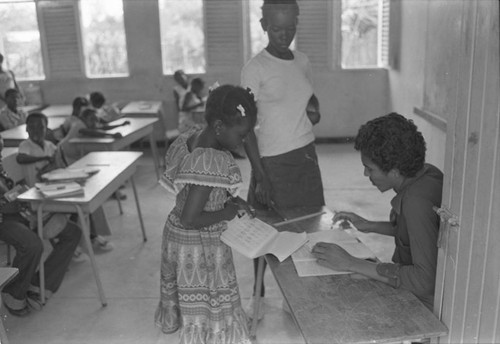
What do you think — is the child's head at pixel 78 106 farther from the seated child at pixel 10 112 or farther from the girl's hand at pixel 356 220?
the girl's hand at pixel 356 220

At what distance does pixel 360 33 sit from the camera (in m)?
6.83

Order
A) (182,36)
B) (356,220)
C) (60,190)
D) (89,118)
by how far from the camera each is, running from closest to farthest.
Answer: (356,220)
(60,190)
(89,118)
(182,36)

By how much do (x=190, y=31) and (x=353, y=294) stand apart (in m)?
5.26

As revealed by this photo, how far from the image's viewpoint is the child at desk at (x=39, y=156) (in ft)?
11.9

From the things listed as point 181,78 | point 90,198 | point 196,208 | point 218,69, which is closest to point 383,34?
point 218,69

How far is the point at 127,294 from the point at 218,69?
4.10m

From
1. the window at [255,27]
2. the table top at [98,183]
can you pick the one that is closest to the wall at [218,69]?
the window at [255,27]

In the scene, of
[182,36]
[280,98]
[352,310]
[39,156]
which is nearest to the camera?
[352,310]

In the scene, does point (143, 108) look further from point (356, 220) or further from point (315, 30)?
point (356, 220)

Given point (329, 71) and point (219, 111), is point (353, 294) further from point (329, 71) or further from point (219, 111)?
point (329, 71)

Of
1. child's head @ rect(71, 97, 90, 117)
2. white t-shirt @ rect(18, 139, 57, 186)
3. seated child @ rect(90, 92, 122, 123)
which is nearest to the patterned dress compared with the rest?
white t-shirt @ rect(18, 139, 57, 186)

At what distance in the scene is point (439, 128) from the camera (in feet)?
15.4

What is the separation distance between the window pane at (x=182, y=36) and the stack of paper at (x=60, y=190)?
9.21ft

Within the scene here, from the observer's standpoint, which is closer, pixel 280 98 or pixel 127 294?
pixel 280 98
